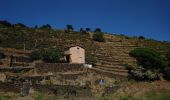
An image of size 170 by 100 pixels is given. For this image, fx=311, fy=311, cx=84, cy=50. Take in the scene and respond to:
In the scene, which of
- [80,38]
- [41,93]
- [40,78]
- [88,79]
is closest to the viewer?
[41,93]

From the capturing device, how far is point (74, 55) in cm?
4962

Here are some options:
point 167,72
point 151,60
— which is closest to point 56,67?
point 151,60

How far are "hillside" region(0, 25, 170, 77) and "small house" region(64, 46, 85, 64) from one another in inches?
115

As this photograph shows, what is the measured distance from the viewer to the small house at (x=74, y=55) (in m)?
49.4

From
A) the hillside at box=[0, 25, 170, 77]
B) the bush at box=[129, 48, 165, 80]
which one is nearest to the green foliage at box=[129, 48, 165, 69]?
the bush at box=[129, 48, 165, 80]

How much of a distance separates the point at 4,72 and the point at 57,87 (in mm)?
10426

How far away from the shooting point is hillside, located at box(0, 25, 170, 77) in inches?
2132

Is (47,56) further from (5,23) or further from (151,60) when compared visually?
(5,23)

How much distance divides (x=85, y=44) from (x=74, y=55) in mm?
17897

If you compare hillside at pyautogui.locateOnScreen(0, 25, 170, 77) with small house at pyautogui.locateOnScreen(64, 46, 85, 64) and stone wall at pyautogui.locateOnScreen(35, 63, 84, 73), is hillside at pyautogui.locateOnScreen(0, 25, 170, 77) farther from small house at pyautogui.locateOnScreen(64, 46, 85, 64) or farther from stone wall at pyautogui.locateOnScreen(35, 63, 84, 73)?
stone wall at pyautogui.locateOnScreen(35, 63, 84, 73)

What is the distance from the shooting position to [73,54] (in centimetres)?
4956

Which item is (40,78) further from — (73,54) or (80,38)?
(80,38)

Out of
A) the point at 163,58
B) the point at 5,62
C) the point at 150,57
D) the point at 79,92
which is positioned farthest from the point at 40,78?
the point at 163,58

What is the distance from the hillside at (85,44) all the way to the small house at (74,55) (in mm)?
2925
